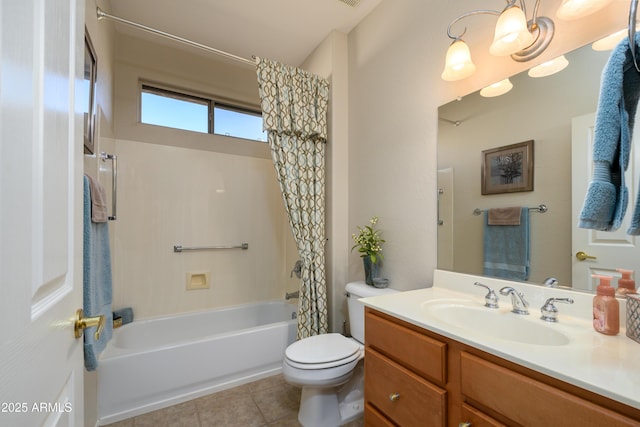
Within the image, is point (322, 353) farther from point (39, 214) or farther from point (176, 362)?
point (39, 214)

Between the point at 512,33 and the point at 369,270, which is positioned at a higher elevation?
the point at 512,33

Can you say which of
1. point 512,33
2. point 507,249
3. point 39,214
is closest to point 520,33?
point 512,33

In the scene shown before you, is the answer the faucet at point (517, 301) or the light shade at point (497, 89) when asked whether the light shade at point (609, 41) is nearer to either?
the light shade at point (497, 89)

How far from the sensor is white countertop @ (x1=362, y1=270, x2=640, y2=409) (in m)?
0.59

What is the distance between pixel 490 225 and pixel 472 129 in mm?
501

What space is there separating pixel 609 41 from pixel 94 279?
7.02 ft

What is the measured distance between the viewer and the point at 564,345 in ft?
2.66

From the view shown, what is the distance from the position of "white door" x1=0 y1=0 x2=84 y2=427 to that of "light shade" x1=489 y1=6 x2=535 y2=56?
4.80ft

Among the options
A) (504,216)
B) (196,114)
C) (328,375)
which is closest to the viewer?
(504,216)

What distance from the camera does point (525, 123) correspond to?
1.17 meters

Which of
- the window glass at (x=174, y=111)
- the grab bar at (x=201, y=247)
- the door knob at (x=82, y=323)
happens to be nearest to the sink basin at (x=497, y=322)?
the door knob at (x=82, y=323)

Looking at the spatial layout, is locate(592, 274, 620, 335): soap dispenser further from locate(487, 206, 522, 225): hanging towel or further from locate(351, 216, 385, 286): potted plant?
locate(351, 216, 385, 286): potted plant

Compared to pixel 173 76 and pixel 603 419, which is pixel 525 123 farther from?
pixel 173 76

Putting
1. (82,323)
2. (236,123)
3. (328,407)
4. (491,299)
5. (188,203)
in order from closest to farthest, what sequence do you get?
1. (82,323)
2. (491,299)
3. (328,407)
4. (188,203)
5. (236,123)
